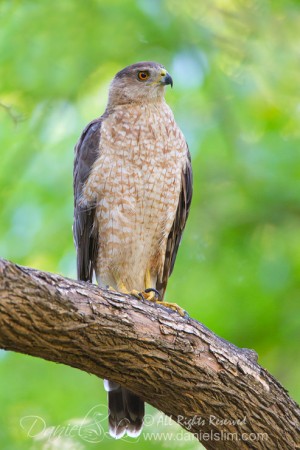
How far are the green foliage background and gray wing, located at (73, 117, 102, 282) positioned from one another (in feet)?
1.89

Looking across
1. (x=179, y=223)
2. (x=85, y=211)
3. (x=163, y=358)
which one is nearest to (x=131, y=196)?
(x=85, y=211)

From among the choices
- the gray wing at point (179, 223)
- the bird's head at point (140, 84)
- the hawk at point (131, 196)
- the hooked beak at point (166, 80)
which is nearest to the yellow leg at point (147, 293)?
the hawk at point (131, 196)

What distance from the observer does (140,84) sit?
17.7 feet

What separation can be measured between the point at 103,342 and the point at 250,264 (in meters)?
2.66

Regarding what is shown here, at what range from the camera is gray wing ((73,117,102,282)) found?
5.06m

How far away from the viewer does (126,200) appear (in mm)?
4953

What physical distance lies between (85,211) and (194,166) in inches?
50.6

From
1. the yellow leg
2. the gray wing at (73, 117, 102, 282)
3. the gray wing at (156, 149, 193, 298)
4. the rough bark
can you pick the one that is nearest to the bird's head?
the gray wing at (73, 117, 102, 282)

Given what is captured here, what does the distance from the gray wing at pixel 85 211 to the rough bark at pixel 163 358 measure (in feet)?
4.60

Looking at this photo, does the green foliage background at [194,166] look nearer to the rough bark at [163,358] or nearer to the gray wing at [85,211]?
the gray wing at [85,211]

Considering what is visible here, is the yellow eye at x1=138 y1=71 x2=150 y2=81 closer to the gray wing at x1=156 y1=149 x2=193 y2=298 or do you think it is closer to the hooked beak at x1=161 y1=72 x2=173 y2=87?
the hooked beak at x1=161 y1=72 x2=173 y2=87

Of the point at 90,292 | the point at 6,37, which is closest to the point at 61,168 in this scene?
the point at 6,37

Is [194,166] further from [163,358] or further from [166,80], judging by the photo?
[163,358]

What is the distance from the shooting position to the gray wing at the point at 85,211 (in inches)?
199
